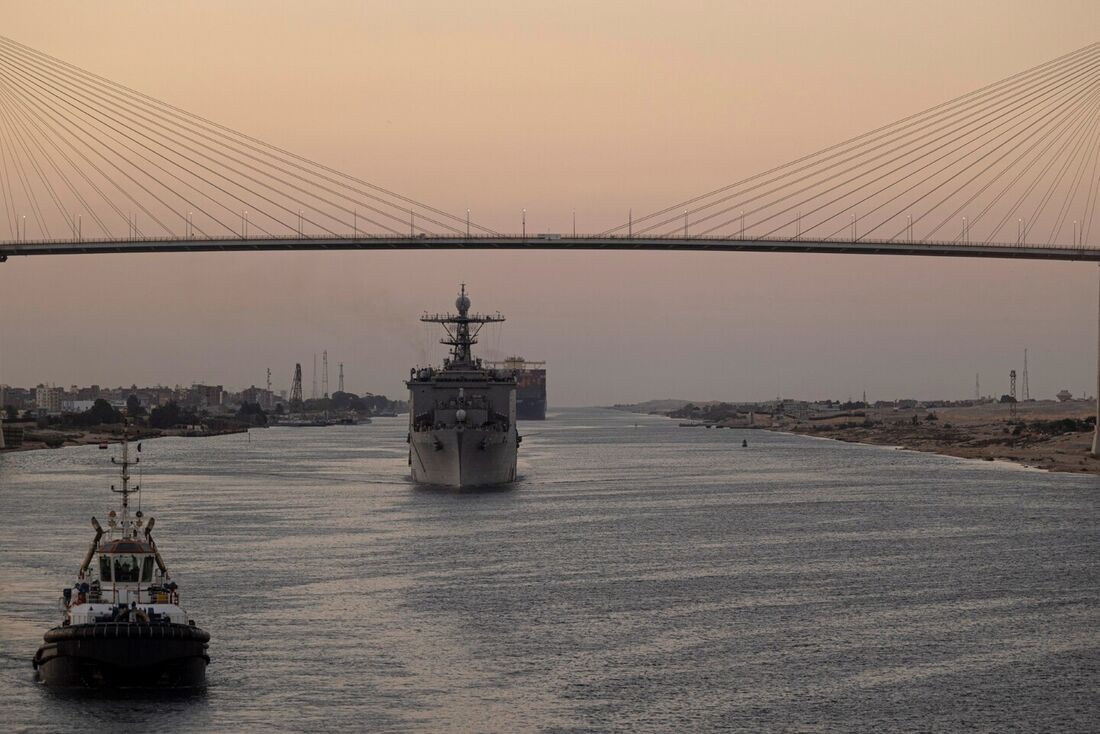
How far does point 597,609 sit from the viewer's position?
36.3 m

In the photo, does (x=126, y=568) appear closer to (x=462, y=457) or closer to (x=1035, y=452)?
(x=462, y=457)

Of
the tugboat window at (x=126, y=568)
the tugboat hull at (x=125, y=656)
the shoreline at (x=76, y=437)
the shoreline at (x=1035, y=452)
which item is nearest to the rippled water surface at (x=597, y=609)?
the tugboat hull at (x=125, y=656)

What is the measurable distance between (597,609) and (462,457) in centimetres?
4022

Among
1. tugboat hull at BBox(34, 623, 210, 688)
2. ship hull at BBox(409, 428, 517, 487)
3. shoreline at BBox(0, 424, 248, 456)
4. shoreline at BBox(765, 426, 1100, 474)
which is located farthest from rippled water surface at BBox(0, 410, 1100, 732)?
shoreline at BBox(0, 424, 248, 456)

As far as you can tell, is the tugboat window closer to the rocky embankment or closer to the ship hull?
the ship hull

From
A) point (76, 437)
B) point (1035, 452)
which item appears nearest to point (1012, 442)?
point (1035, 452)

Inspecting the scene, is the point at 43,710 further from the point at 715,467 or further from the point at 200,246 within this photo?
the point at 715,467

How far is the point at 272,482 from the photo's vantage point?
84625mm

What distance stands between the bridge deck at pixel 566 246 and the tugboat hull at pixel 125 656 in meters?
70.0

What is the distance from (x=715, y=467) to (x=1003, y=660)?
78123mm

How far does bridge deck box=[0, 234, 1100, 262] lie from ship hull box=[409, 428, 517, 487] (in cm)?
1991

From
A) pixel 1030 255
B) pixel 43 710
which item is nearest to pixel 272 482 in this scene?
pixel 1030 255

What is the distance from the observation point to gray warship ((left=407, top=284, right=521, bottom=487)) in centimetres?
7675

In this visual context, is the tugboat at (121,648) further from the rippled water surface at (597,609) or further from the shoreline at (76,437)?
the shoreline at (76,437)
